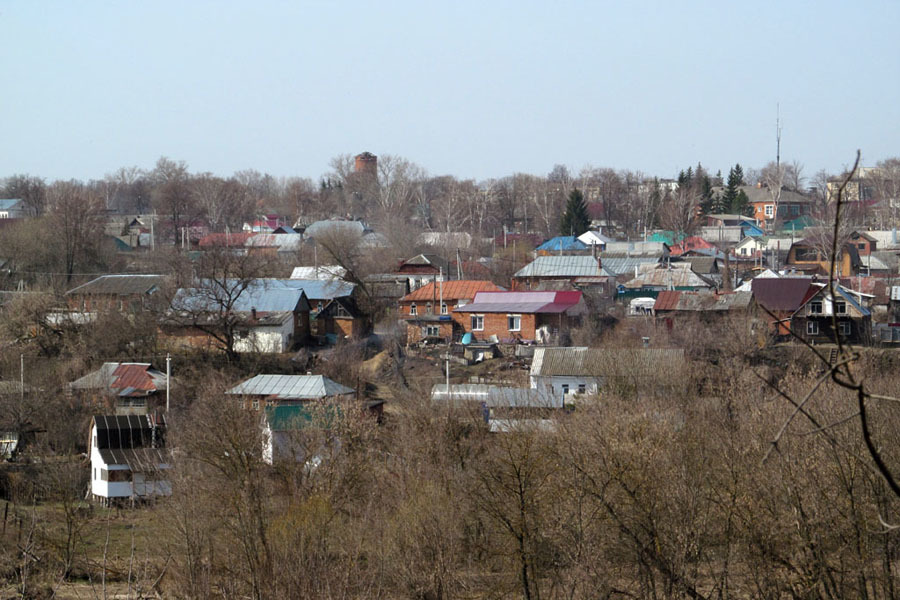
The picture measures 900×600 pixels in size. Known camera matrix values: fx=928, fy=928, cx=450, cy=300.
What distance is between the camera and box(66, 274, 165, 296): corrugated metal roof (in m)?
22.7

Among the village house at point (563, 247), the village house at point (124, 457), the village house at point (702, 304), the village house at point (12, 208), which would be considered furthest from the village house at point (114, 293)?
the village house at point (12, 208)

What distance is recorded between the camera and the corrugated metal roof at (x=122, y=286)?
74.6 ft

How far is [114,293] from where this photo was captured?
22.7 m

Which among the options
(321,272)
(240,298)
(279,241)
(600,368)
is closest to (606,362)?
(600,368)

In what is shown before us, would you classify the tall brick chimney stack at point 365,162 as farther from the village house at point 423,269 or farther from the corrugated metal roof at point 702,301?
the corrugated metal roof at point 702,301

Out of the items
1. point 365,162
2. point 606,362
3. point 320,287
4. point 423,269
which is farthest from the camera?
point 365,162

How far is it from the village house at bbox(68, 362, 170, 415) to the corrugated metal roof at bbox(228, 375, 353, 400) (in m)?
1.43

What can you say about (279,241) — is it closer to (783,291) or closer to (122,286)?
(122,286)

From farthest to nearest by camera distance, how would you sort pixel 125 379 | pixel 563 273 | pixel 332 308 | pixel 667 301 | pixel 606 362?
pixel 563 273 → pixel 332 308 → pixel 667 301 → pixel 125 379 → pixel 606 362

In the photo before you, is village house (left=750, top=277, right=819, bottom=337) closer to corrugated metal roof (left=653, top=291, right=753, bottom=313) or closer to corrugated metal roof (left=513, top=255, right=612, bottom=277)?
corrugated metal roof (left=653, top=291, right=753, bottom=313)

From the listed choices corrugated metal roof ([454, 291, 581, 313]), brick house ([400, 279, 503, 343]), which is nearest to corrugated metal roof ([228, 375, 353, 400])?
brick house ([400, 279, 503, 343])

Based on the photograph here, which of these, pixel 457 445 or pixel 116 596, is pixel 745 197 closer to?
pixel 457 445

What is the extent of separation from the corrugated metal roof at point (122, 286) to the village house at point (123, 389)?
5.52 meters

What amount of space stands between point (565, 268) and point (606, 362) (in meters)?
10.2
